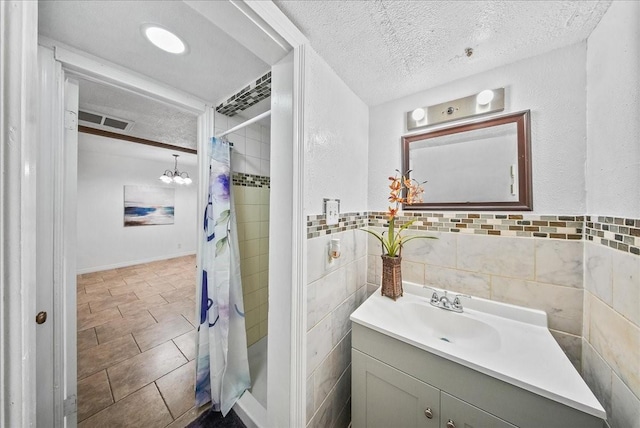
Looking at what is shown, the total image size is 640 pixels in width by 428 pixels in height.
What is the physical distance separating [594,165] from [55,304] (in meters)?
2.39

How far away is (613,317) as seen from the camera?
26.8 inches

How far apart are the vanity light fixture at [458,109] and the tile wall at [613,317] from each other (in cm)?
66

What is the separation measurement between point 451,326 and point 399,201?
0.71 m

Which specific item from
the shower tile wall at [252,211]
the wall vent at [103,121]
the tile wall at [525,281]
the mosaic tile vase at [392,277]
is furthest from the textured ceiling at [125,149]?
the mosaic tile vase at [392,277]

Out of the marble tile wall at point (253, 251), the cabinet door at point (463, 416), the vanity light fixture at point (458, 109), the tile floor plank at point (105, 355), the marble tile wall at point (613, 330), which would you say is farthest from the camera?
the marble tile wall at point (253, 251)

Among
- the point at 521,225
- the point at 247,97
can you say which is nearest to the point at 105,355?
the point at 247,97

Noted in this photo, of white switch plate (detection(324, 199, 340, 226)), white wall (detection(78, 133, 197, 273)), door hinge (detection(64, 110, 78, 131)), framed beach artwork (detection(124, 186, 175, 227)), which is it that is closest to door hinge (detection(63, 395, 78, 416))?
door hinge (detection(64, 110, 78, 131))

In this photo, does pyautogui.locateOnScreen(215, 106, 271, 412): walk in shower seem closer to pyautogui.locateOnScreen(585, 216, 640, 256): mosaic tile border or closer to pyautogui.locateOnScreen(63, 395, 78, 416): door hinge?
pyautogui.locateOnScreen(63, 395, 78, 416): door hinge

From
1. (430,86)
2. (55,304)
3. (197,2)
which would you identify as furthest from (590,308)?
(55,304)

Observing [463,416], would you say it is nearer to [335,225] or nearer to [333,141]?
[335,225]

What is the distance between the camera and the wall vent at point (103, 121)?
1.72m

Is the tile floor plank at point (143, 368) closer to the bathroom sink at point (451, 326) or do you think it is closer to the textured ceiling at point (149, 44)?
the bathroom sink at point (451, 326)

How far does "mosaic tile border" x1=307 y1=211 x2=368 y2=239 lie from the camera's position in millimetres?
922

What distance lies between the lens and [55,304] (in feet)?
3.01
